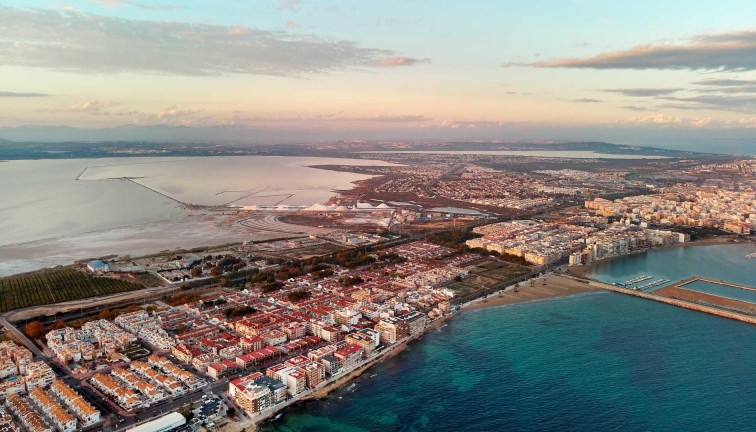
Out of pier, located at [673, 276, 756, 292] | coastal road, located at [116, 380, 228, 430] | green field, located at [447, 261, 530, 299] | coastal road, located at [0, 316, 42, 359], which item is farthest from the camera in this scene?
pier, located at [673, 276, 756, 292]

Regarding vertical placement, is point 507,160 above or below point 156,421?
above

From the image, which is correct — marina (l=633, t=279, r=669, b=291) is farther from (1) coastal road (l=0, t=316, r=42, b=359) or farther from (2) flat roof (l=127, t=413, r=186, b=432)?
(1) coastal road (l=0, t=316, r=42, b=359)

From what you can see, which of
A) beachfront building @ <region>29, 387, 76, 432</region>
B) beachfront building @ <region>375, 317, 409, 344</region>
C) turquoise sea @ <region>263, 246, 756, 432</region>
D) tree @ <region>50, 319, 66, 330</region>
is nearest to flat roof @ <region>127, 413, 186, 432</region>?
beachfront building @ <region>29, 387, 76, 432</region>

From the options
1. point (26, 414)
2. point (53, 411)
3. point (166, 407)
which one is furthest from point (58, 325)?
point (166, 407)

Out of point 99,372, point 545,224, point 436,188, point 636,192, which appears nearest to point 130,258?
point 99,372

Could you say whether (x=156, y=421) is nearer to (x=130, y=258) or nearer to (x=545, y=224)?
(x=130, y=258)

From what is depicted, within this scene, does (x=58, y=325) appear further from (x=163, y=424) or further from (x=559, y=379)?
(x=559, y=379)

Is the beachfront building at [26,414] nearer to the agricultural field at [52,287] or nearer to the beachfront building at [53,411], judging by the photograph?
the beachfront building at [53,411]
